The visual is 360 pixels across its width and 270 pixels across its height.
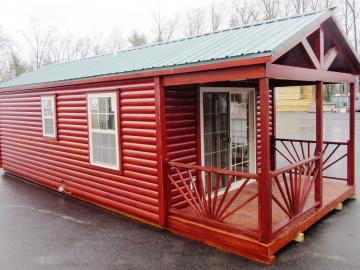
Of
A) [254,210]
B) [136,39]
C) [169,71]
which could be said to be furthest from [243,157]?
[136,39]

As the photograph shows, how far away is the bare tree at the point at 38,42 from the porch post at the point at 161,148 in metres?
43.1

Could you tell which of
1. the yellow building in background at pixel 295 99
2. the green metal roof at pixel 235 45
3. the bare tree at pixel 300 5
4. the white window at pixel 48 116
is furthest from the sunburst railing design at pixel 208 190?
the bare tree at pixel 300 5

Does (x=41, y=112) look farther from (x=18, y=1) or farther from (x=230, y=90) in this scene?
(x=18, y=1)

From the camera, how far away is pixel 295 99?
1359 inches

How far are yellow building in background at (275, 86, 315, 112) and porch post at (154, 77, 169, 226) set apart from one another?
1182 inches

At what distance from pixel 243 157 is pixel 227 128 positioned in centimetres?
87

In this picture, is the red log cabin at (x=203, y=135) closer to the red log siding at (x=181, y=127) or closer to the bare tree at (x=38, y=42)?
the red log siding at (x=181, y=127)

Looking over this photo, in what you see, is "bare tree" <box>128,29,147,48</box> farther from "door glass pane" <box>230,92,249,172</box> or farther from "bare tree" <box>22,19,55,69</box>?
"door glass pane" <box>230,92,249,172</box>

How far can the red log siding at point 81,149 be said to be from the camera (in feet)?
20.6

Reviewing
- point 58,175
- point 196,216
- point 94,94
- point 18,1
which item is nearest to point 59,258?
point 196,216

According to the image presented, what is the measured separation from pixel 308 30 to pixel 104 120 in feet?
13.5

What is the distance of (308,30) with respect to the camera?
523 cm

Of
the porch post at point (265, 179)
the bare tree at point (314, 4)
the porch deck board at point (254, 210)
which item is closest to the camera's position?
the porch post at point (265, 179)

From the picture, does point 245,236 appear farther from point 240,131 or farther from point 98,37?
point 98,37
